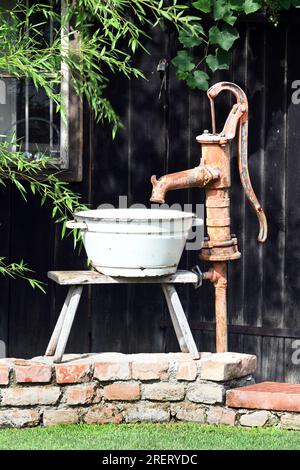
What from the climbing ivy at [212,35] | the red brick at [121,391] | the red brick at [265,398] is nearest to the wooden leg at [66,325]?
the red brick at [121,391]

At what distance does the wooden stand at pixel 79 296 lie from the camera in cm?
569

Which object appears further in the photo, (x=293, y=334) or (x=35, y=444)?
(x=293, y=334)

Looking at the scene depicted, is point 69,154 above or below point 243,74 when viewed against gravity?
below

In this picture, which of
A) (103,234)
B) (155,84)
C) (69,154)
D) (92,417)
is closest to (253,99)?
(155,84)

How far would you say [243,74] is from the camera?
22.6 feet

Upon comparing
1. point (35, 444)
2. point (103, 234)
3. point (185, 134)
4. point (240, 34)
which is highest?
point (240, 34)

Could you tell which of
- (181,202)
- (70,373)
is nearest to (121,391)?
(70,373)

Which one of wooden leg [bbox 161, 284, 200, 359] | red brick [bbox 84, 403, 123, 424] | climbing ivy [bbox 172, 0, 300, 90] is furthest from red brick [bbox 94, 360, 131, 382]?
climbing ivy [bbox 172, 0, 300, 90]

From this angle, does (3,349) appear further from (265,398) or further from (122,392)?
(265,398)

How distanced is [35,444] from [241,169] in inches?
70.7

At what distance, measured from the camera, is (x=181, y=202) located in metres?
6.98

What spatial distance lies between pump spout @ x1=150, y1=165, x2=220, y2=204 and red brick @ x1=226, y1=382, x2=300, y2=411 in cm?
99

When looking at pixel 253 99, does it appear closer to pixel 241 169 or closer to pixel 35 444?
pixel 241 169

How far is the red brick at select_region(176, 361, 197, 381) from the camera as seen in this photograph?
568 cm
